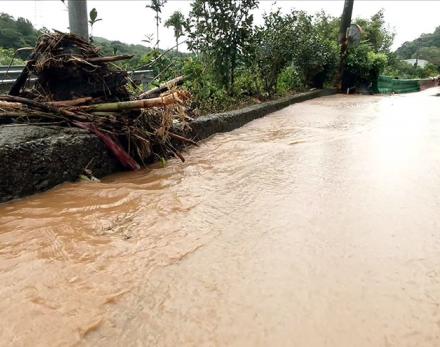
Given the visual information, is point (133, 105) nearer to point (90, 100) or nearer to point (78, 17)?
point (90, 100)

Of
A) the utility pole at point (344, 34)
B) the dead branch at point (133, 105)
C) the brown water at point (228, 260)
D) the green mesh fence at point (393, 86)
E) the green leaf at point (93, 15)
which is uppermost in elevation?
the utility pole at point (344, 34)

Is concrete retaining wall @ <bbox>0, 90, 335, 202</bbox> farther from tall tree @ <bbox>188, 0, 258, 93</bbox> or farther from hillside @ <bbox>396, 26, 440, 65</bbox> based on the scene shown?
hillside @ <bbox>396, 26, 440, 65</bbox>

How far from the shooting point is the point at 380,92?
605 inches

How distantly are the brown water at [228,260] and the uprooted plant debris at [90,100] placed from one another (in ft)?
1.38

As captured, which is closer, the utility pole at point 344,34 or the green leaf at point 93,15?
the green leaf at point 93,15

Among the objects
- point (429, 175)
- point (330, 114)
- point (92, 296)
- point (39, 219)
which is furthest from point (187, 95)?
point (330, 114)

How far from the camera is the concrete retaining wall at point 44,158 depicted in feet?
9.02

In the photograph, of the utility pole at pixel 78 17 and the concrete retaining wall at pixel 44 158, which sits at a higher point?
the utility pole at pixel 78 17

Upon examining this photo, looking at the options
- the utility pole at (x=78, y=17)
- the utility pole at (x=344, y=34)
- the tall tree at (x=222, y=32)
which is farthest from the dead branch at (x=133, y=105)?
the utility pole at (x=344, y=34)

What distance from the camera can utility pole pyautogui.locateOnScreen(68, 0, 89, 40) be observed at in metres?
4.23

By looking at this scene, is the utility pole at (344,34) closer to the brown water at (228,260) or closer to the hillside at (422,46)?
the brown water at (228,260)

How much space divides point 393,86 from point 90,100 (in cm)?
1540

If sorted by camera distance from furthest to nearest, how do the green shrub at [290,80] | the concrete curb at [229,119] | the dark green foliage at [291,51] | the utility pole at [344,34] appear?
the utility pole at [344,34] → the green shrub at [290,80] → the dark green foliage at [291,51] → the concrete curb at [229,119]

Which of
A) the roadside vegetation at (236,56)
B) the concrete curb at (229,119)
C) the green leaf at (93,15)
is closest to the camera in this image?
the green leaf at (93,15)
